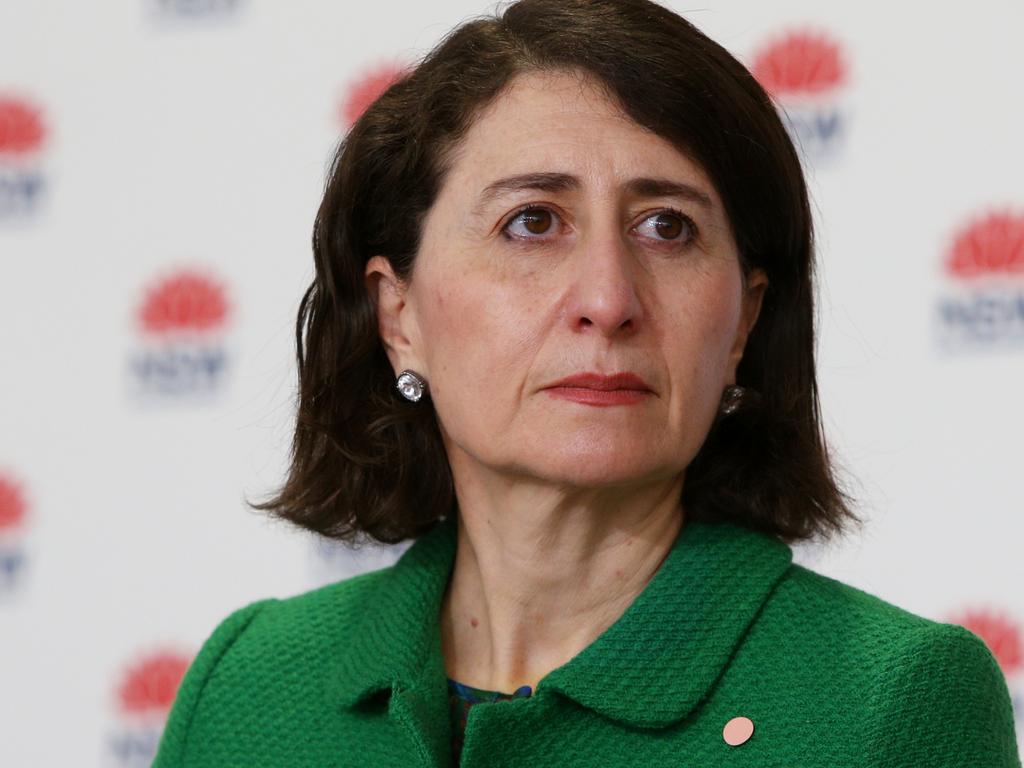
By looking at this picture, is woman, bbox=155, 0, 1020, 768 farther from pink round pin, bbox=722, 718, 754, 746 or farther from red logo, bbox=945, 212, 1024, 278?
red logo, bbox=945, 212, 1024, 278

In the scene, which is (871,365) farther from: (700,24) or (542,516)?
(542,516)

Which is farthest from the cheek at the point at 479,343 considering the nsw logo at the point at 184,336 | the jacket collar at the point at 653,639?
the nsw logo at the point at 184,336

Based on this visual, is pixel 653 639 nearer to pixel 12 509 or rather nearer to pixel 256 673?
pixel 256 673

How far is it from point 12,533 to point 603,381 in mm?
2013

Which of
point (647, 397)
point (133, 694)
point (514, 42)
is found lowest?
point (133, 694)

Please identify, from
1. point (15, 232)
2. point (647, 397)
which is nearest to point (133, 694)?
point (15, 232)

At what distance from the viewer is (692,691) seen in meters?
1.78

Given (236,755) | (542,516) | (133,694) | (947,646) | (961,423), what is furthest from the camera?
(133,694)

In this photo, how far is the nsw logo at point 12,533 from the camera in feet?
11.1

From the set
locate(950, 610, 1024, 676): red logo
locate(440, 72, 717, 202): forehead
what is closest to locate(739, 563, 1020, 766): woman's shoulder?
locate(440, 72, 717, 202): forehead

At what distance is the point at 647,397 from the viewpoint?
70.0 inches

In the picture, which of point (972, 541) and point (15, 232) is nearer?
point (972, 541)

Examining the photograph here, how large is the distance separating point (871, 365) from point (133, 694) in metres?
1.61

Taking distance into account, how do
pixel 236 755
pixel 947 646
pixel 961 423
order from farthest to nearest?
pixel 961 423
pixel 236 755
pixel 947 646
